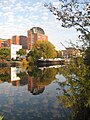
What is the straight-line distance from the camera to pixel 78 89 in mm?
11086

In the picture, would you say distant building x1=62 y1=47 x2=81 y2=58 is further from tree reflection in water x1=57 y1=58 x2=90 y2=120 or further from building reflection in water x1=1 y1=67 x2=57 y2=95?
building reflection in water x1=1 y1=67 x2=57 y2=95

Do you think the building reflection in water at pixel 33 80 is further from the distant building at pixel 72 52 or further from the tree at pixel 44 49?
the tree at pixel 44 49

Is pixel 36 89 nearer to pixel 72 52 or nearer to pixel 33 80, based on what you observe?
pixel 33 80

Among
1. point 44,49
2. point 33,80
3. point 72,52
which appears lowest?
point 44,49

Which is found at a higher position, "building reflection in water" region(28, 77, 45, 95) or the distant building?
the distant building

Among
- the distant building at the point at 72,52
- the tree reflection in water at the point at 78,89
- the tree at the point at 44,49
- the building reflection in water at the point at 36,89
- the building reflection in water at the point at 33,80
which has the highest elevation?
the distant building at the point at 72,52

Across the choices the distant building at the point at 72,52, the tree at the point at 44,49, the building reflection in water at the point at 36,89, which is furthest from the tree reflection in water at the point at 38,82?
the tree at the point at 44,49

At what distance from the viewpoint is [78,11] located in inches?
382

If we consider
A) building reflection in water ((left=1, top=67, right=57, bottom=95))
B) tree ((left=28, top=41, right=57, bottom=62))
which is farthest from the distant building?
tree ((left=28, top=41, right=57, bottom=62))

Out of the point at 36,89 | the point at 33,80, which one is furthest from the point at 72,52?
the point at 33,80

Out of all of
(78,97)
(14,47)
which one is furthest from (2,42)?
(78,97)

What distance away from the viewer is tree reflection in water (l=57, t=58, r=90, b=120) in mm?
10484

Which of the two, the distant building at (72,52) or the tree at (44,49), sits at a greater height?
the distant building at (72,52)

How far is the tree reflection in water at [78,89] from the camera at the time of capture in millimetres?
10484
